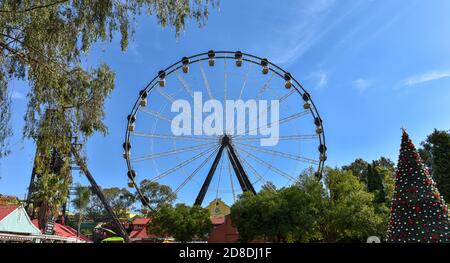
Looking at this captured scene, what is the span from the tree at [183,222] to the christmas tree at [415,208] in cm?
2287

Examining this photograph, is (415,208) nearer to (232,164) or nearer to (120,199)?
(232,164)

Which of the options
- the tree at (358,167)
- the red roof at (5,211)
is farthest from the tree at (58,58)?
the tree at (358,167)

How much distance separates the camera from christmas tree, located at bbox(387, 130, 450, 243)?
1173cm

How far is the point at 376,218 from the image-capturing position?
28.8 metres

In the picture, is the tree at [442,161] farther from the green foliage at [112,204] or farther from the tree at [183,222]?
the green foliage at [112,204]

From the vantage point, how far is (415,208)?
1212 centimetres

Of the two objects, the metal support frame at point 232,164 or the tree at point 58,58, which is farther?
the metal support frame at point 232,164

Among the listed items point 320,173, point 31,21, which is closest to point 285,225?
point 320,173

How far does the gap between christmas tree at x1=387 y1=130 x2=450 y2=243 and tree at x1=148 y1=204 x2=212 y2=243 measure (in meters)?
22.9

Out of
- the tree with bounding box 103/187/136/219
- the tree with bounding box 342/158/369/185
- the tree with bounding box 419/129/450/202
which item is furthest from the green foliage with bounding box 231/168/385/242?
the tree with bounding box 103/187/136/219

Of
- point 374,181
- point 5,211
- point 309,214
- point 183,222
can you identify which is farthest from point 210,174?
point 374,181

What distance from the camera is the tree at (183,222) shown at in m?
33.4
